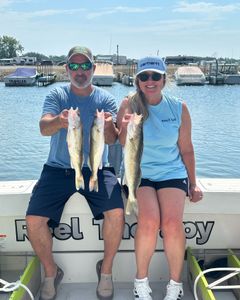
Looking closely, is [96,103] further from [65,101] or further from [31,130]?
[31,130]

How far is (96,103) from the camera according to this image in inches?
135

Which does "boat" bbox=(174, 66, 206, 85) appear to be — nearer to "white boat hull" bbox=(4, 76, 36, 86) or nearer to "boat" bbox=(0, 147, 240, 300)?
"white boat hull" bbox=(4, 76, 36, 86)

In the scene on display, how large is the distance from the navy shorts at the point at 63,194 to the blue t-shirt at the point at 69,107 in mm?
95

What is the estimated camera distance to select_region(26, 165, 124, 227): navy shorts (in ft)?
10.5

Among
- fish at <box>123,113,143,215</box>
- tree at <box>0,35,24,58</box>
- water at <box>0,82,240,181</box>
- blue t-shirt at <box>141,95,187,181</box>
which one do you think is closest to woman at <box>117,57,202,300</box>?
blue t-shirt at <box>141,95,187,181</box>

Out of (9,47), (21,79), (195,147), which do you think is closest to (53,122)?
(195,147)

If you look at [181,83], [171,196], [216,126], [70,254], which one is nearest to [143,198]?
→ [171,196]

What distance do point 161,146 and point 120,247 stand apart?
0.94 m

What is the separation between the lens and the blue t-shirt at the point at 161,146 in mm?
3289

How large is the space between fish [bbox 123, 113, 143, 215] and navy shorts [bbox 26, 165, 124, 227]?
25cm

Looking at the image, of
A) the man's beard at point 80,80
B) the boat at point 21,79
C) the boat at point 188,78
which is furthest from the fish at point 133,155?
A: the boat at point 188,78

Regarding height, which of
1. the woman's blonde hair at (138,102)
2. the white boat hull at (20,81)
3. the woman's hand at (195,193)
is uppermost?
the woman's blonde hair at (138,102)

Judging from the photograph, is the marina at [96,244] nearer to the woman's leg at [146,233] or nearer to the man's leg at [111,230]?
the man's leg at [111,230]

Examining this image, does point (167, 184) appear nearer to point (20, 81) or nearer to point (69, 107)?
point (69, 107)
